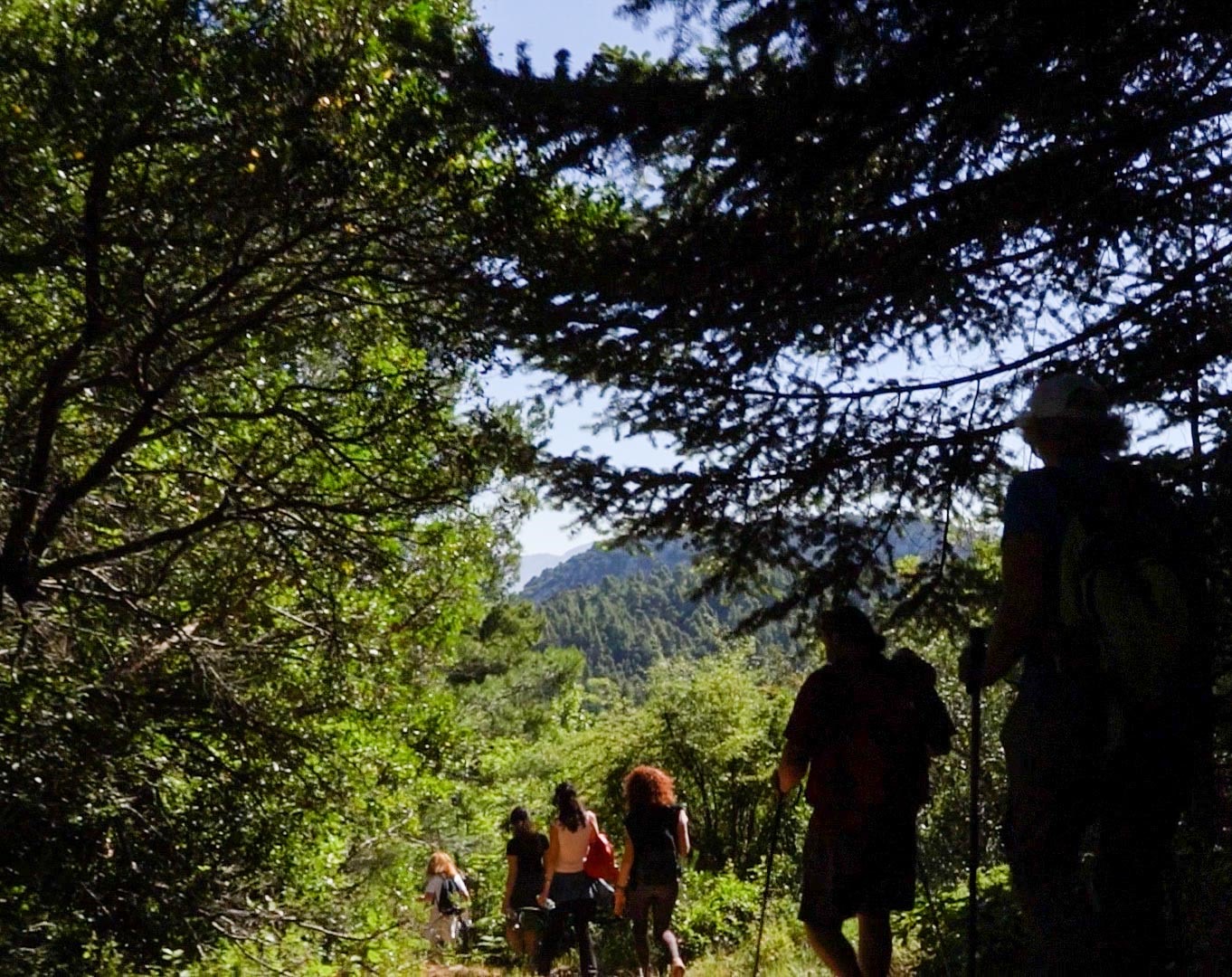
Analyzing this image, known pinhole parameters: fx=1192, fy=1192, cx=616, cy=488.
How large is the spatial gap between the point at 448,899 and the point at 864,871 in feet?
29.6

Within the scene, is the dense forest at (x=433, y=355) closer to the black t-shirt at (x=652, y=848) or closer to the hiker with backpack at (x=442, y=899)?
the black t-shirt at (x=652, y=848)

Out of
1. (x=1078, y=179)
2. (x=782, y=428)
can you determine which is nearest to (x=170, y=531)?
(x=782, y=428)

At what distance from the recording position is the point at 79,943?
6.74 meters

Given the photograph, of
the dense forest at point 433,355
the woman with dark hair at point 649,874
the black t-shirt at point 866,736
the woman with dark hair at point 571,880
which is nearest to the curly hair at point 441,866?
the dense forest at point 433,355

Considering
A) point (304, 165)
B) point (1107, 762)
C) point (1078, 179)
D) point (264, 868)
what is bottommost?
point (1107, 762)

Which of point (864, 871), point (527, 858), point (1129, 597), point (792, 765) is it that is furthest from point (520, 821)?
point (1129, 597)

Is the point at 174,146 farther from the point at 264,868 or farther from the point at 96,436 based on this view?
the point at 264,868

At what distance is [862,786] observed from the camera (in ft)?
14.0

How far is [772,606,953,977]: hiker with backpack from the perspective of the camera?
13.9ft

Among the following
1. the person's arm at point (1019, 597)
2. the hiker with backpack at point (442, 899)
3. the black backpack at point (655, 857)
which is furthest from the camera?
the hiker with backpack at point (442, 899)

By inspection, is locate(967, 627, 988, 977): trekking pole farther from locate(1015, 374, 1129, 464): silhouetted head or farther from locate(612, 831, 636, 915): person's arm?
locate(612, 831, 636, 915): person's arm

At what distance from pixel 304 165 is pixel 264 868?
15.1 ft

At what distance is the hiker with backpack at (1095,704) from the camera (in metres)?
2.74

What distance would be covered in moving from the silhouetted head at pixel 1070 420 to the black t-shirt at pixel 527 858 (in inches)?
264
